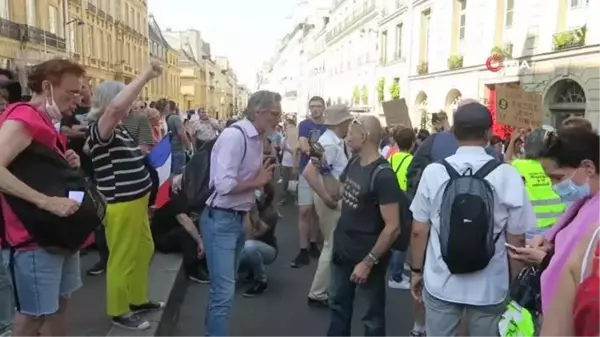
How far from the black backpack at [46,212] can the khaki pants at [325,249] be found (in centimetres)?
260

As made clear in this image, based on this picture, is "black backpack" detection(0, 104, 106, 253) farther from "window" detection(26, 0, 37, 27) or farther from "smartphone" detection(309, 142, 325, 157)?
"window" detection(26, 0, 37, 27)

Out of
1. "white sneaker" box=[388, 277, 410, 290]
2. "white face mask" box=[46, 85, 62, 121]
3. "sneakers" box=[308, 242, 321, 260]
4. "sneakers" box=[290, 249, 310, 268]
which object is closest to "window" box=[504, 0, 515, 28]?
"sneakers" box=[308, 242, 321, 260]

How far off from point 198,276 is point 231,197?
2.62 meters

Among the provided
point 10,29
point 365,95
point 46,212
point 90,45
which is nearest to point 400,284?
point 46,212

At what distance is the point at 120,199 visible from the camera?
372 centimetres

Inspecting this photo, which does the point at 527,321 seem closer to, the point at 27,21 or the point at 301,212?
the point at 301,212

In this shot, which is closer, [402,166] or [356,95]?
[402,166]

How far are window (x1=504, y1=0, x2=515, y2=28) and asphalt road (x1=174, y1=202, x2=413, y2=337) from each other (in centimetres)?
1491

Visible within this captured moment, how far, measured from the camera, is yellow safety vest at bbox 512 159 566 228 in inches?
146

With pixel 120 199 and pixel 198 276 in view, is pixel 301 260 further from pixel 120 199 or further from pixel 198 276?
pixel 120 199

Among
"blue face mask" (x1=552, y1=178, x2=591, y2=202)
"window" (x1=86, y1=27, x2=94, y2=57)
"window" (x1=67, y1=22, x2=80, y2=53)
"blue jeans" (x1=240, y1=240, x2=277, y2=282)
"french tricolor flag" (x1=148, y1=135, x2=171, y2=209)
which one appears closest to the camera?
"blue face mask" (x1=552, y1=178, x2=591, y2=202)

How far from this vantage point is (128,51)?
50406mm

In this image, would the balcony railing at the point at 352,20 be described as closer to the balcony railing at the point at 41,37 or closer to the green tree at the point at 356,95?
the green tree at the point at 356,95

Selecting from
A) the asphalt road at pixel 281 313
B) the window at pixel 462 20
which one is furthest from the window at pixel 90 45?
the asphalt road at pixel 281 313
